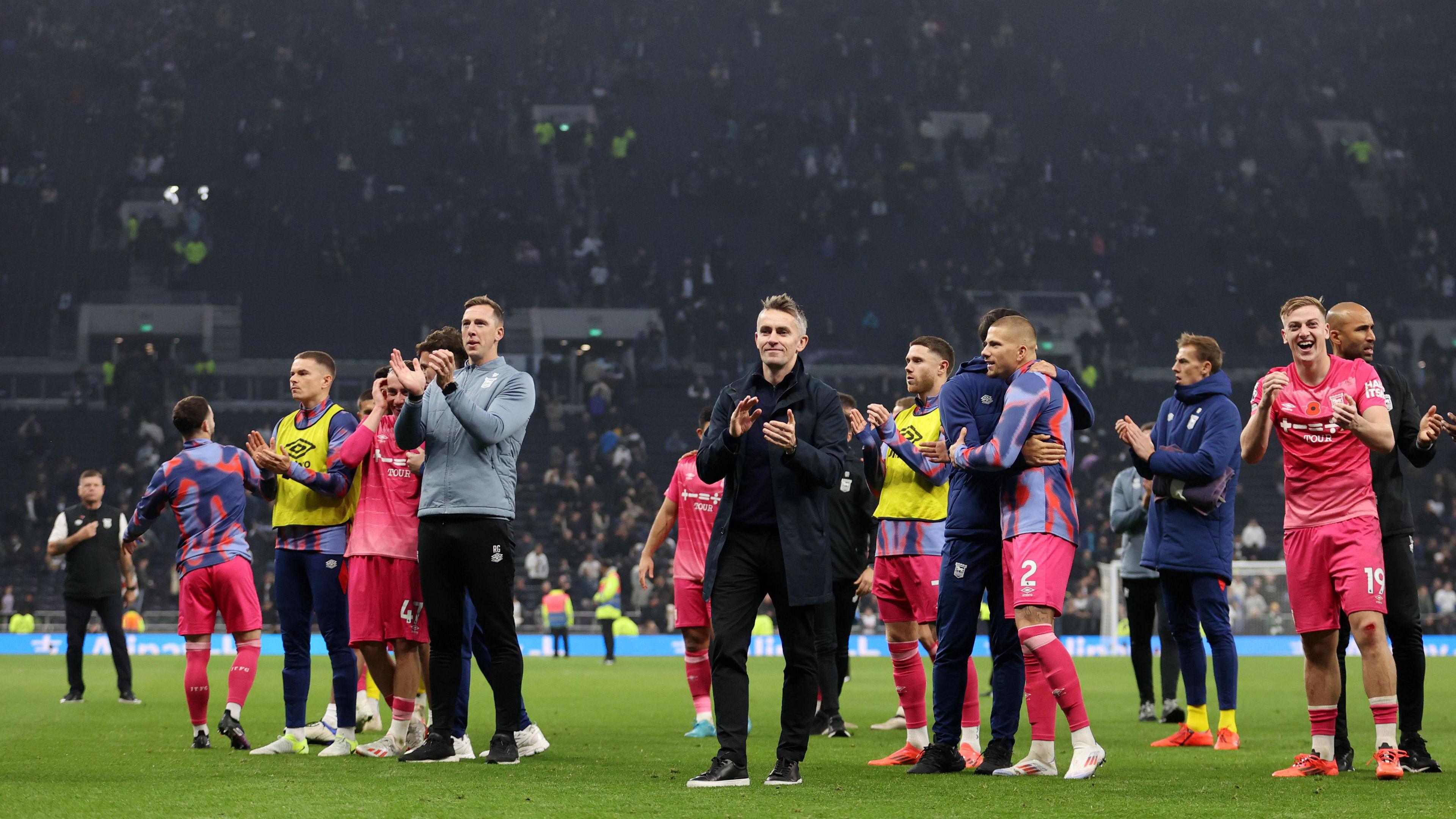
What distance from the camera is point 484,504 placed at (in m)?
6.73

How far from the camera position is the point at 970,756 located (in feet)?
23.1

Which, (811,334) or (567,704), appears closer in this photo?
(567,704)

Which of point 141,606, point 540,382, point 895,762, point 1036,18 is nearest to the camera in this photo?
point 895,762

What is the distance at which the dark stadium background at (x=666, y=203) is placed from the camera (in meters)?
32.0

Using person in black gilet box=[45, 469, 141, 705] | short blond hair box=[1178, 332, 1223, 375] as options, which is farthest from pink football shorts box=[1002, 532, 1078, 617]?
person in black gilet box=[45, 469, 141, 705]

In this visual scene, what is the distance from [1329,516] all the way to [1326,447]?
32cm

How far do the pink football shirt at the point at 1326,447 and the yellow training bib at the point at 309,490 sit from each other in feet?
16.2

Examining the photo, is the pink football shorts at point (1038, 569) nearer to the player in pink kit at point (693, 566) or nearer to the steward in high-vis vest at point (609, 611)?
the player in pink kit at point (693, 566)

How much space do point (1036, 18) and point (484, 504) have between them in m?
41.5

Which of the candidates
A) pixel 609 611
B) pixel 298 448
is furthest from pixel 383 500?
pixel 609 611

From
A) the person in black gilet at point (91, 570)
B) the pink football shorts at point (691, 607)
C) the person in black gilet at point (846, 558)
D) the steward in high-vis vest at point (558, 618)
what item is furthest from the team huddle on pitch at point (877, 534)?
the steward in high-vis vest at point (558, 618)

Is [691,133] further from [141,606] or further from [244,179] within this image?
[141,606]

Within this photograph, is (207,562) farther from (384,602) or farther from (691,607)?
(691,607)

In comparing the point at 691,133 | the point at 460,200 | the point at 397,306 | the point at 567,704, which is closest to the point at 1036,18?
the point at 691,133
